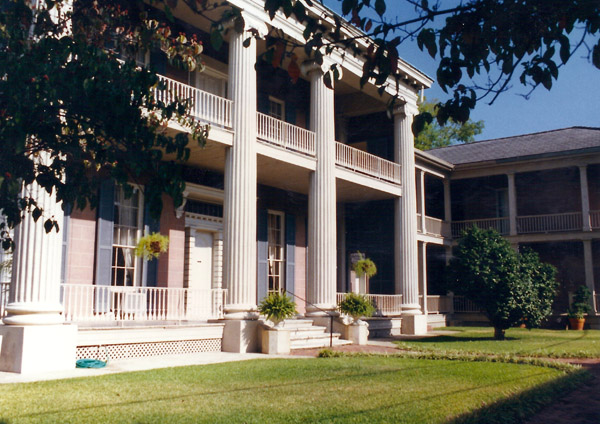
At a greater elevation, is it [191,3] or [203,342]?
[191,3]

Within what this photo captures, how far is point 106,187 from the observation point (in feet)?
43.9

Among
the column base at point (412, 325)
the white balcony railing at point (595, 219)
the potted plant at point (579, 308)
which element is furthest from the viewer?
the white balcony railing at point (595, 219)

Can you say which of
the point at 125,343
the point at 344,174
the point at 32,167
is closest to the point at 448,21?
the point at 32,167

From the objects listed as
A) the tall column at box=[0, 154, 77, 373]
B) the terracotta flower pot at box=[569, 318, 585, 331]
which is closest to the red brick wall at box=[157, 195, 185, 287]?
the tall column at box=[0, 154, 77, 373]

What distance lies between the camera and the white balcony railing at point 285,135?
1540cm

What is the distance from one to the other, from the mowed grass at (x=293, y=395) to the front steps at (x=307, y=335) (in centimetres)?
387

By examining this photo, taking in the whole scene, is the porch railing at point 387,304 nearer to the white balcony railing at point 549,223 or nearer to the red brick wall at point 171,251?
the red brick wall at point 171,251

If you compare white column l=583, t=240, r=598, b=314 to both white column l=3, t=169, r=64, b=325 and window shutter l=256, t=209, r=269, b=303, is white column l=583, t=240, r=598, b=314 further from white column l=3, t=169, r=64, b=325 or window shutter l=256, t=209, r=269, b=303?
white column l=3, t=169, r=64, b=325

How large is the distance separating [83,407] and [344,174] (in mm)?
12281

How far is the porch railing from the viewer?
19562mm

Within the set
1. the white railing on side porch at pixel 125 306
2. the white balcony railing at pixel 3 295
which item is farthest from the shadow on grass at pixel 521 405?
the white balcony railing at pixel 3 295

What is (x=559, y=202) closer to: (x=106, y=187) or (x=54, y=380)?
(x=106, y=187)

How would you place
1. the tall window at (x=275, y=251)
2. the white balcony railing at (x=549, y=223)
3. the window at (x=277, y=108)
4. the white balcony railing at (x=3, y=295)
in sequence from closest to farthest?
the white balcony railing at (x=3, y=295), the window at (x=277, y=108), the tall window at (x=275, y=251), the white balcony railing at (x=549, y=223)

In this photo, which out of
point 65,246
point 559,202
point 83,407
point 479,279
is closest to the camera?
point 83,407
